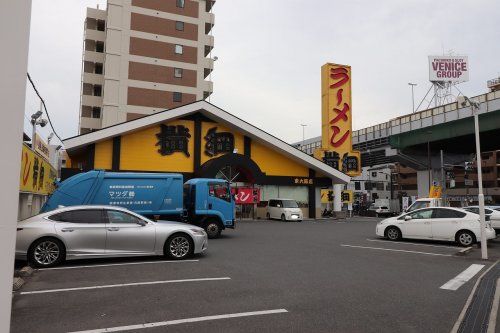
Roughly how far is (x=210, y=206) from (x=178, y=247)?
5.97 m

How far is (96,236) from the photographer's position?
9.99 meters

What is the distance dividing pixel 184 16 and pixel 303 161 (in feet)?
94.9

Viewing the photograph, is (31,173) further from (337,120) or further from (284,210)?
(337,120)

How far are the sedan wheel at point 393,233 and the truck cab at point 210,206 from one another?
21.8ft

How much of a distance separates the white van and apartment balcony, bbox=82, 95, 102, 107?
2940cm

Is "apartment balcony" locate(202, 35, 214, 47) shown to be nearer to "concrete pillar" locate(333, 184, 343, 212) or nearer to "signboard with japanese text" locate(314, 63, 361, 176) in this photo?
"signboard with japanese text" locate(314, 63, 361, 176)

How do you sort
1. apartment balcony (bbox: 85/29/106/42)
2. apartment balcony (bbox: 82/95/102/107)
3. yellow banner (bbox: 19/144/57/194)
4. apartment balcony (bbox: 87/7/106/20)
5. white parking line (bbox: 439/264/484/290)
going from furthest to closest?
apartment balcony (bbox: 87/7/106/20)
apartment balcony (bbox: 85/29/106/42)
apartment balcony (bbox: 82/95/102/107)
yellow banner (bbox: 19/144/57/194)
white parking line (bbox: 439/264/484/290)

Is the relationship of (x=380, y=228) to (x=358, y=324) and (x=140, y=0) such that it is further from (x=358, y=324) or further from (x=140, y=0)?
(x=140, y=0)

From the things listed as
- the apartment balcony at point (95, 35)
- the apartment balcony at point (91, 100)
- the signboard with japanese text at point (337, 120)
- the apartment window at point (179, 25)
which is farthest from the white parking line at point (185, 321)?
the apartment balcony at point (95, 35)

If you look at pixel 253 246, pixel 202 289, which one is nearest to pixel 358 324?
pixel 202 289

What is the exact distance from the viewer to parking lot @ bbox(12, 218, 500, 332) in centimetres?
545

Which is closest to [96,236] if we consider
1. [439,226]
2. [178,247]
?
[178,247]

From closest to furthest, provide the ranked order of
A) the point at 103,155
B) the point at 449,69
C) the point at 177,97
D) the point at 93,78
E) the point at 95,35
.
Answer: the point at 103,155 < the point at 177,97 < the point at 93,78 < the point at 95,35 < the point at 449,69

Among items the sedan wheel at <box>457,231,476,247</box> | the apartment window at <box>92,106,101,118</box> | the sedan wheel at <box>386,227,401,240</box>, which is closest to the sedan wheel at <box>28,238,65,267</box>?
the sedan wheel at <box>386,227,401,240</box>
